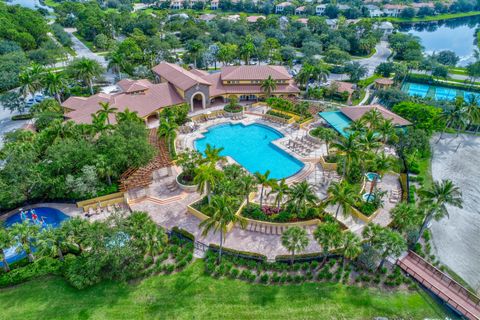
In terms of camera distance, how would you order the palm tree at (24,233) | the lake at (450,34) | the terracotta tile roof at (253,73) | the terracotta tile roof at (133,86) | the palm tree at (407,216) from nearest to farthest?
the palm tree at (24,233) < the palm tree at (407,216) < the terracotta tile roof at (133,86) < the terracotta tile roof at (253,73) < the lake at (450,34)

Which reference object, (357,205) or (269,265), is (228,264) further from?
(357,205)

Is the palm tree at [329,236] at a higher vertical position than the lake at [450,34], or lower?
lower

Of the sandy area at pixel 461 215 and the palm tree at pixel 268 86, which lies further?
the palm tree at pixel 268 86

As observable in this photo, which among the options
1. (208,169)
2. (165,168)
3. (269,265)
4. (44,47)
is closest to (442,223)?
(269,265)

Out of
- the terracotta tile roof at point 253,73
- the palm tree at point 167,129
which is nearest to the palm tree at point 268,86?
the terracotta tile roof at point 253,73

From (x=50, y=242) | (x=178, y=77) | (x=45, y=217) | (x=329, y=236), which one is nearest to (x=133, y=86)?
(x=178, y=77)

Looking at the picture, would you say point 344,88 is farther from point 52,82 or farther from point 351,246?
point 52,82

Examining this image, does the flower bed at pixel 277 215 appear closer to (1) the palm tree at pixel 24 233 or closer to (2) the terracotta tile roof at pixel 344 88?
(1) the palm tree at pixel 24 233
